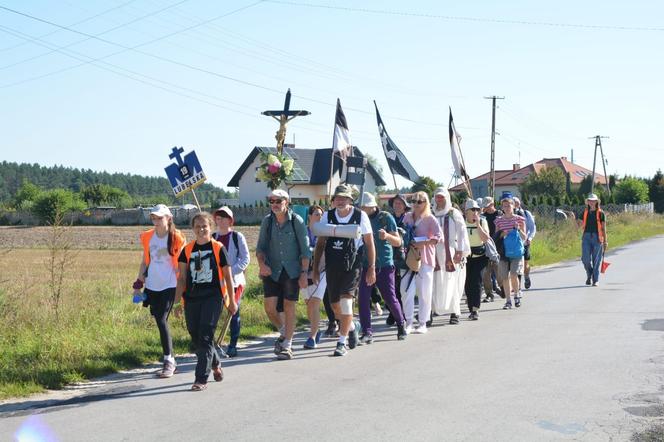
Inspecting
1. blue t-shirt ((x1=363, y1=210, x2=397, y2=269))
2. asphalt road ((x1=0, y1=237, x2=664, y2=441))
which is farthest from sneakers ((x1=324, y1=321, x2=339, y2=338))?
blue t-shirt ((x1=363, y1=210, x2=397, y2=269))

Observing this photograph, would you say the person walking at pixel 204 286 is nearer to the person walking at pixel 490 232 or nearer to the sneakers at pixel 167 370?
the sneakers at pixel 167 370

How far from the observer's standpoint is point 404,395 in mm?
7234

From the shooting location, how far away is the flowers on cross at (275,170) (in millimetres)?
12477

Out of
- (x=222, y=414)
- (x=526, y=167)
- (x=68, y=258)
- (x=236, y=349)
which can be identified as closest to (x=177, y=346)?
(x=236, y=349)

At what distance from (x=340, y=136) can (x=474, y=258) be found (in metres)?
3.45

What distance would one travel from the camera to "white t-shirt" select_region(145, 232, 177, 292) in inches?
332

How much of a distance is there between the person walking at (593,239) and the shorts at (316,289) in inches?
344

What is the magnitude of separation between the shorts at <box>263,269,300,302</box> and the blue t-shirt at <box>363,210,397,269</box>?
1519 millimetres

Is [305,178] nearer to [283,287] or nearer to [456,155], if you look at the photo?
[456,155]

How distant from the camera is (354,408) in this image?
22.3 ft

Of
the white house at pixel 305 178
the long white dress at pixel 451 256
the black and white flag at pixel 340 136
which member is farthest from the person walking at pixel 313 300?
the white house at pixel 305 178

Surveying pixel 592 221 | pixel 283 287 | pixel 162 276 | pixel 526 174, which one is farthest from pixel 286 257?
pixel 526 174

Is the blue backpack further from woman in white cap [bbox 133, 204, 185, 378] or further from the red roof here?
the red roof

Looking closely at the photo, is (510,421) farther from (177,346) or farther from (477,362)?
(177,346)
